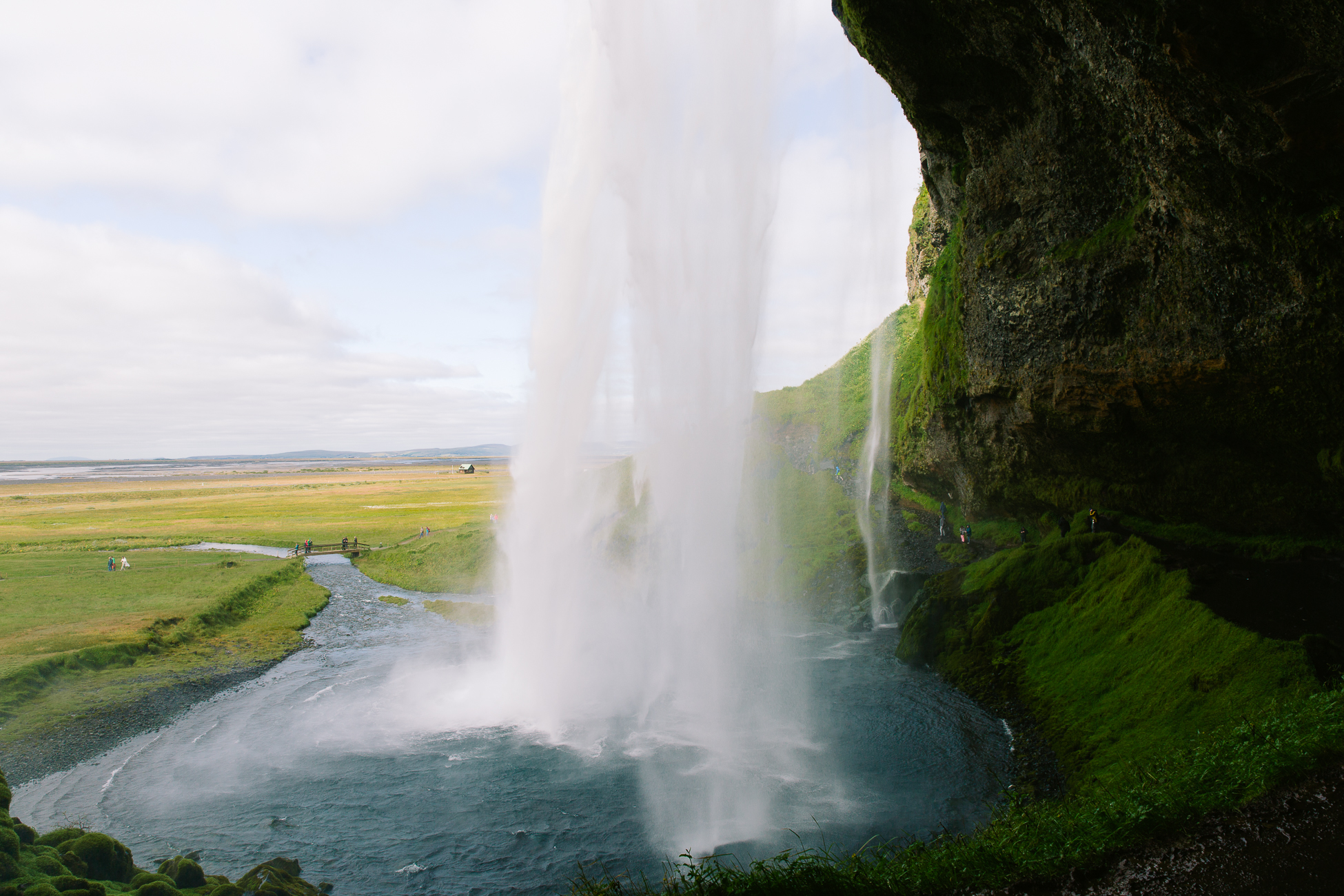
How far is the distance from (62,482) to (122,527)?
144 m

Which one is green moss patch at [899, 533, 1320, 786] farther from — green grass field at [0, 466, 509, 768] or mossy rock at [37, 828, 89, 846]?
green grass field at [0, 466, 509, 768]

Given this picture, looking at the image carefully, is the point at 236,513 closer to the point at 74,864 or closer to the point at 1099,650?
the point at 74,864

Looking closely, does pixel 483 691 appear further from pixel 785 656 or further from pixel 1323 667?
pixel 1323 667

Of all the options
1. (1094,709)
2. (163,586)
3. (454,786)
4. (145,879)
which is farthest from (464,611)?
(1094,709)

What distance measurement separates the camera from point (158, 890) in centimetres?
1100

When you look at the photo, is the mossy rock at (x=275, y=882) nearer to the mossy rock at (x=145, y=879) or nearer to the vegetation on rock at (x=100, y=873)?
the vegetation on rock at (x=100, y=873)

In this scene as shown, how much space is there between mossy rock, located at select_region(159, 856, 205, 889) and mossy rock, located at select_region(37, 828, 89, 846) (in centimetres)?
169

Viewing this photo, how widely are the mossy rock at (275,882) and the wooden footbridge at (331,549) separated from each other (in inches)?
1753

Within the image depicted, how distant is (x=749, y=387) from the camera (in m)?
23.4

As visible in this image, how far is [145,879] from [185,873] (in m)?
0.68

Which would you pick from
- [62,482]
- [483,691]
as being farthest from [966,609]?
[62,482]

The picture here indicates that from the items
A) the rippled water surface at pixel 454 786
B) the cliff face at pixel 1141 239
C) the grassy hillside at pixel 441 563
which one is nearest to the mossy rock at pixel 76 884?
the rippled water surface at pixel 454 786

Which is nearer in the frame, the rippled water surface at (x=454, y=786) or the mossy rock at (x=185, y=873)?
the mossy rock at (x=185, y=873)

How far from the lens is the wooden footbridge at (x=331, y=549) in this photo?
54169 millimetres
